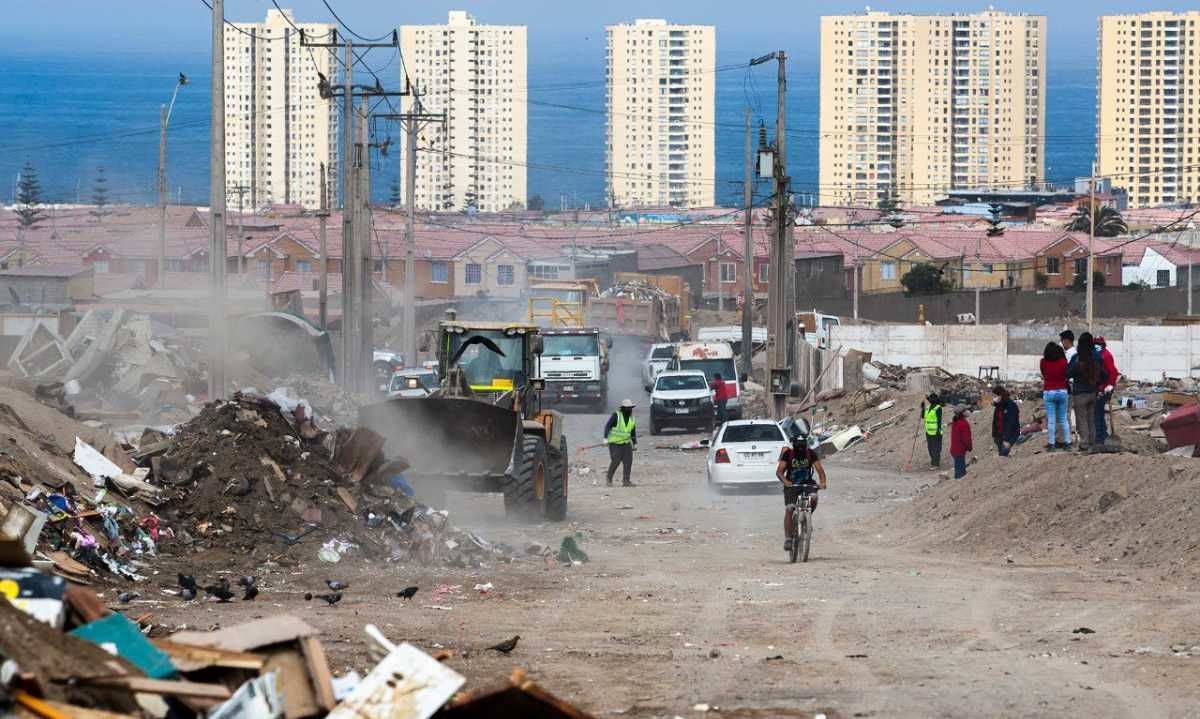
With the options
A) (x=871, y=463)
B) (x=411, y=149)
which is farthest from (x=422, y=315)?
(x=871, y=463)

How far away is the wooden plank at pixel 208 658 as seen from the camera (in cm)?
854

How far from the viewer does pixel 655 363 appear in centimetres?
Answer: 5625

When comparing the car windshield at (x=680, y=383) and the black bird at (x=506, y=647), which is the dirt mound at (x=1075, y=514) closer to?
the black bird at (x=506, y=647)

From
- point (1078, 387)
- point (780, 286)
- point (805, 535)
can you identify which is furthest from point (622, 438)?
point (780, 286)

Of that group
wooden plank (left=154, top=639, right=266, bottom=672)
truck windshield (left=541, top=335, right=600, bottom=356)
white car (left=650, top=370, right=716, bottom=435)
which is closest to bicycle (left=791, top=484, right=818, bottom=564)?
wooden plank (left=154, top=639, right=266, bottom=672)

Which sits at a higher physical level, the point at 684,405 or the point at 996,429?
the point at 996,429

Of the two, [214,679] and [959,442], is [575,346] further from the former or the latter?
[214,679]

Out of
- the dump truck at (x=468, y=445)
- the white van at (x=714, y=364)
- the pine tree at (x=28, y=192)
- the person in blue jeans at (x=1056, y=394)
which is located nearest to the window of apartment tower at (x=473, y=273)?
the pine tree at (x=28, y=192)

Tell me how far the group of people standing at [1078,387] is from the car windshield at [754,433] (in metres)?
5.51

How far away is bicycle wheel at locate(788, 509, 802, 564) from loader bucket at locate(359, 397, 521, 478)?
4782mm

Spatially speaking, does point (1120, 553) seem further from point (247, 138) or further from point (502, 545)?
point (247, 138)

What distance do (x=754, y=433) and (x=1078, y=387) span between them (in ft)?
24.3

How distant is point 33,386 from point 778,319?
1723 cm

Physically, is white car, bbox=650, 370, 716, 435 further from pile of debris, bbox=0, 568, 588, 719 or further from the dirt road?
pile of debris, bbox=0, 568, 588, 719
